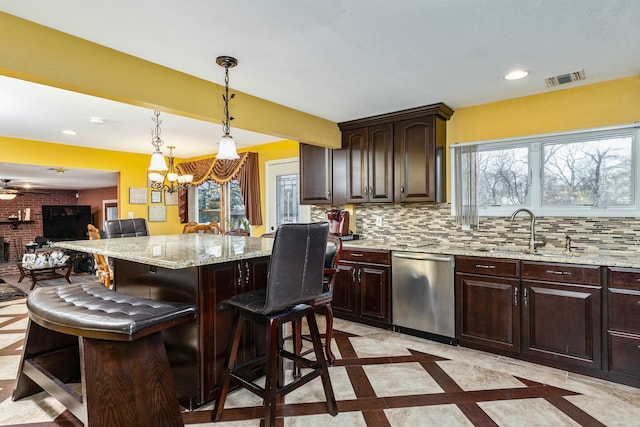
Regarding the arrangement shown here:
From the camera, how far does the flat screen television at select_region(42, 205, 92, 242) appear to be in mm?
9164

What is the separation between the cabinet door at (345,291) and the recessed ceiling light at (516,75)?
2153mm

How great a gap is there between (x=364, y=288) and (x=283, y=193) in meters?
2.25

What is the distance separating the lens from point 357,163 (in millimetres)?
4004

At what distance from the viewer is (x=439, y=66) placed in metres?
2.53

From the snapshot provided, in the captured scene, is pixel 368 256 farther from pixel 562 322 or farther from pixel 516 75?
pixel 516 75

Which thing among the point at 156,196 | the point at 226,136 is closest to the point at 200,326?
the point at 226,136

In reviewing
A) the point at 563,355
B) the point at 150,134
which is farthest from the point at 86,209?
the point at 563,355

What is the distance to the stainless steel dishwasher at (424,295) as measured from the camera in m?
3.06

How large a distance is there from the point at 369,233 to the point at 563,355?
7.20 feet

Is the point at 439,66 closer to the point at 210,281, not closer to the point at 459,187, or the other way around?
the point at 459,187

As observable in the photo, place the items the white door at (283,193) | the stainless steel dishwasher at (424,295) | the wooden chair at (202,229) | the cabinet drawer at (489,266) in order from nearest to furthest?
the cabinet drawer at (489,266) < the stainless steel dishwasher at (424,295) < the wooden chair at (202,229) < the white door at (283,193)

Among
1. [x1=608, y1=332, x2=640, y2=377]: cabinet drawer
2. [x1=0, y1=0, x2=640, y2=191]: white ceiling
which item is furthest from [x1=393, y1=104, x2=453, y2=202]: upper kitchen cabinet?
[x1=608, y1=332, x2=640, y2=377]: cabinet drawer

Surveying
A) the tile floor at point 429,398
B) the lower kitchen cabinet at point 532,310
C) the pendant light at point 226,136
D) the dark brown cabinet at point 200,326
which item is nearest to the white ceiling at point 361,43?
the pendant light at point 226,136

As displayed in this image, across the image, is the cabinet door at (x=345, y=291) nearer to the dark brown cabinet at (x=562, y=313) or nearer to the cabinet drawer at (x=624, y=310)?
the dark brown cabinet at (x=562, y=313)
